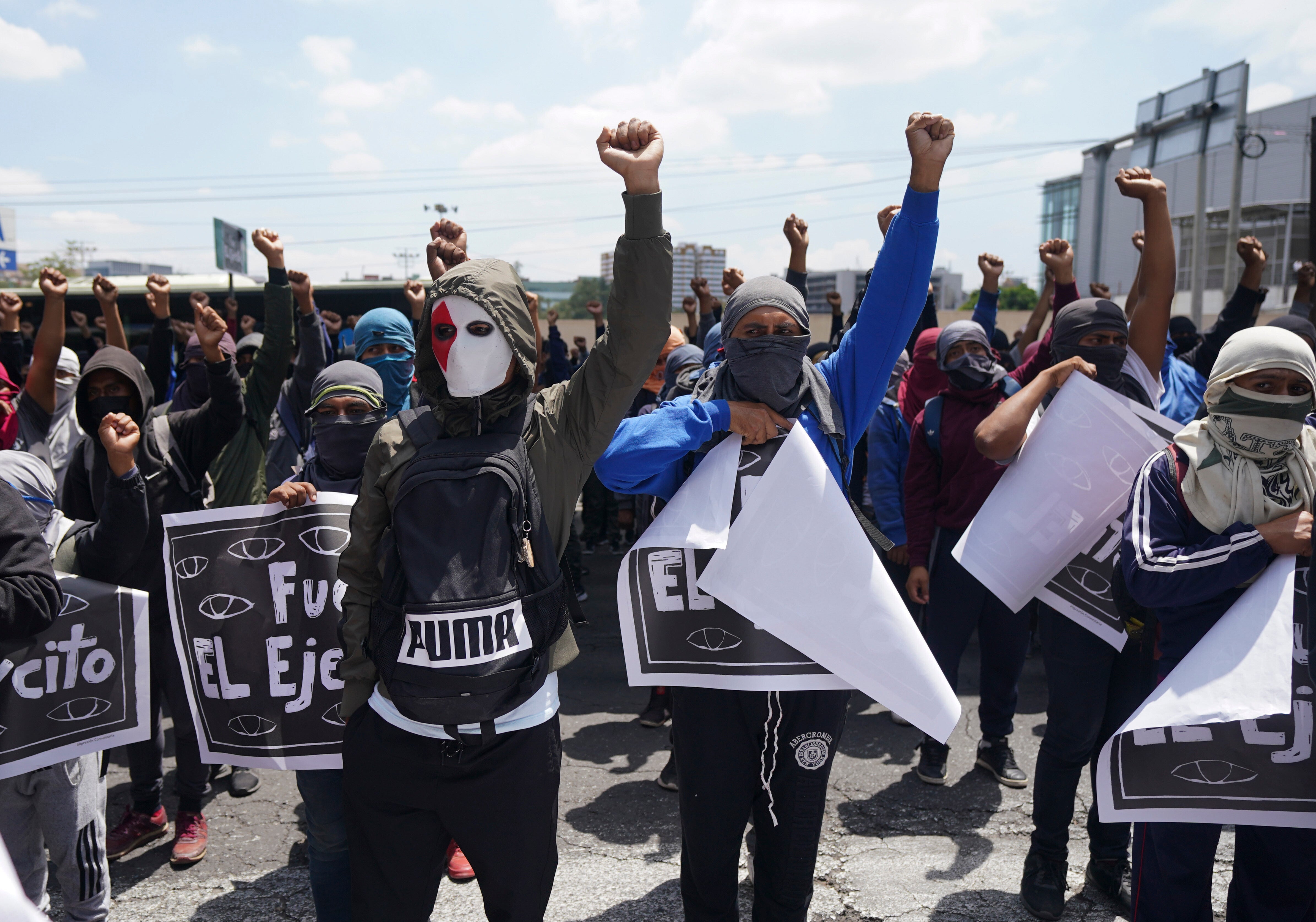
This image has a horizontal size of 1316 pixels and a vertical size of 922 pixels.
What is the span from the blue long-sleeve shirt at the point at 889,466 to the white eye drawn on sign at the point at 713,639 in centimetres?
215

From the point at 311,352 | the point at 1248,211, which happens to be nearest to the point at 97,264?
the point at 1248,211

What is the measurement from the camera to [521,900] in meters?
2.08

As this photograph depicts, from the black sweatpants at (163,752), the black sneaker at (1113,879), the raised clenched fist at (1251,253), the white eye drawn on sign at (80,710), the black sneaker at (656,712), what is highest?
the raised clenched fist at (1251,253)

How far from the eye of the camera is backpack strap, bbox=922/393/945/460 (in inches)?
166

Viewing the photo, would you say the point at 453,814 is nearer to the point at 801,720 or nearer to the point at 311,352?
the point at 801,720

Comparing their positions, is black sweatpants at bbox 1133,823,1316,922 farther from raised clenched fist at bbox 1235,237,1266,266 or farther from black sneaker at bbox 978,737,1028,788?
raised clenched fist at bbox 1235,237,1266,266

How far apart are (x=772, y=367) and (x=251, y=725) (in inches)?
83.2

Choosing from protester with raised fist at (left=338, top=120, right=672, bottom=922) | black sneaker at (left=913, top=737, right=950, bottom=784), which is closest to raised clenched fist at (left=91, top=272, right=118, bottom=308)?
protester with raised fist at (left=338, top=120, right=672, bottom=922)

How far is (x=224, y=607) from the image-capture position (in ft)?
10.0

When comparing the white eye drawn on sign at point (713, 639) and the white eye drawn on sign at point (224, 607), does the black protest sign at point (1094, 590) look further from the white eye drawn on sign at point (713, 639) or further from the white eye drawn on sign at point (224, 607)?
the white eye drawn on sign at point (224, 607)

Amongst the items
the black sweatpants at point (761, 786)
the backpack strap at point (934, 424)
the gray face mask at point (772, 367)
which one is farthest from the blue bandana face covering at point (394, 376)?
the backpack strap at point (934, 424)

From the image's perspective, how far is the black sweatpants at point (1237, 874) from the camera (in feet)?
7.91

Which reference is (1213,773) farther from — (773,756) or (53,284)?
(53,284)

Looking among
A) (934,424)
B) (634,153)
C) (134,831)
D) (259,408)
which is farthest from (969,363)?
(134,831)
